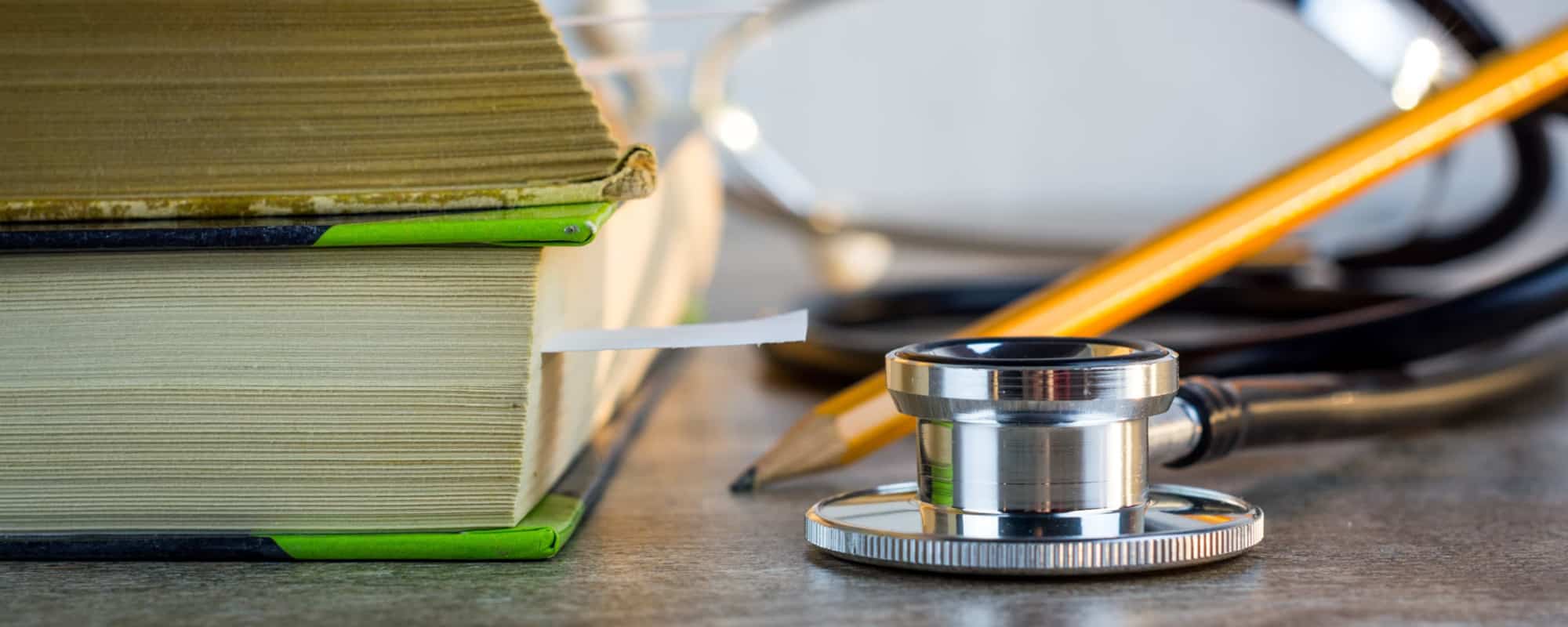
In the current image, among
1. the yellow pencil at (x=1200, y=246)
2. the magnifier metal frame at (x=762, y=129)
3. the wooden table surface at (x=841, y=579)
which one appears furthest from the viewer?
the magnifier metal frame at (x=762, y=129)

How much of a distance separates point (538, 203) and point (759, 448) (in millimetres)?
345

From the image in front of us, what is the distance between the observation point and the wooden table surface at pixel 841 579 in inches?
17.0

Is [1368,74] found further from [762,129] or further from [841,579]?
[762,129]

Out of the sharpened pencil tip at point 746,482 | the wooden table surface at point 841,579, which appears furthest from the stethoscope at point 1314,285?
the sharpened pencil tip at point 746,482

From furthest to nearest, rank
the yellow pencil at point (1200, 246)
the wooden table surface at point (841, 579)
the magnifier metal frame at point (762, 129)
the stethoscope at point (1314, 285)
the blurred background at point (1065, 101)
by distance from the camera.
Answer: the blurred background at point (1065, 101) → the magnifier metal frame at point (762, 129) → the stethoscope at point (1314, 285) → the yellow pencil at point (1200, 246) → the wooden table surface at point (841, 579)

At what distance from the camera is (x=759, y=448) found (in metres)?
0.80

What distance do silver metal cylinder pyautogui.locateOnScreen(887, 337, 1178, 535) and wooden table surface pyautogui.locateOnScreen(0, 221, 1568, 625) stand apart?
1.0 inches

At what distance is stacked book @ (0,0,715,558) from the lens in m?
0.48

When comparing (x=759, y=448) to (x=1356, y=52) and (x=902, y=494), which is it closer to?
(x=902, y=494)

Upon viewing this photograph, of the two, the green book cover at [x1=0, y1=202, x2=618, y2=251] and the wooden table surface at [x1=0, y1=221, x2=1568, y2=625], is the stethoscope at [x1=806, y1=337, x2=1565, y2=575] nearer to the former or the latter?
the wooden table surface at [x1=0, y1=221, x2=1568, y2=625]

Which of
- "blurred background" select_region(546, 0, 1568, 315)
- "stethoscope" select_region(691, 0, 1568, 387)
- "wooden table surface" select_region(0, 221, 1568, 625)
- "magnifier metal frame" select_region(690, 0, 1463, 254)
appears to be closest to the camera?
"wooden table surface" select_region(0, 221, 1568, 625)

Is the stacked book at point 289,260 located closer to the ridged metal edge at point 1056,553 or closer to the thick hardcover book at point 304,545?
the thick hardcover book at point 304,545

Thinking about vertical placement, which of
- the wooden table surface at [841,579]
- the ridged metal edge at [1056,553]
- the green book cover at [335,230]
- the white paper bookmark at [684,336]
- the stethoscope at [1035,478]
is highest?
the green book cover at [335,230]

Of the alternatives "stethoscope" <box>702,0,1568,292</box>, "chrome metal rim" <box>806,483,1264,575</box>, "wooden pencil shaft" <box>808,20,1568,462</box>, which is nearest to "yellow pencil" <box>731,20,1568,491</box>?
"wooden pencil shaft" <box>808,20,1568,462</box>
